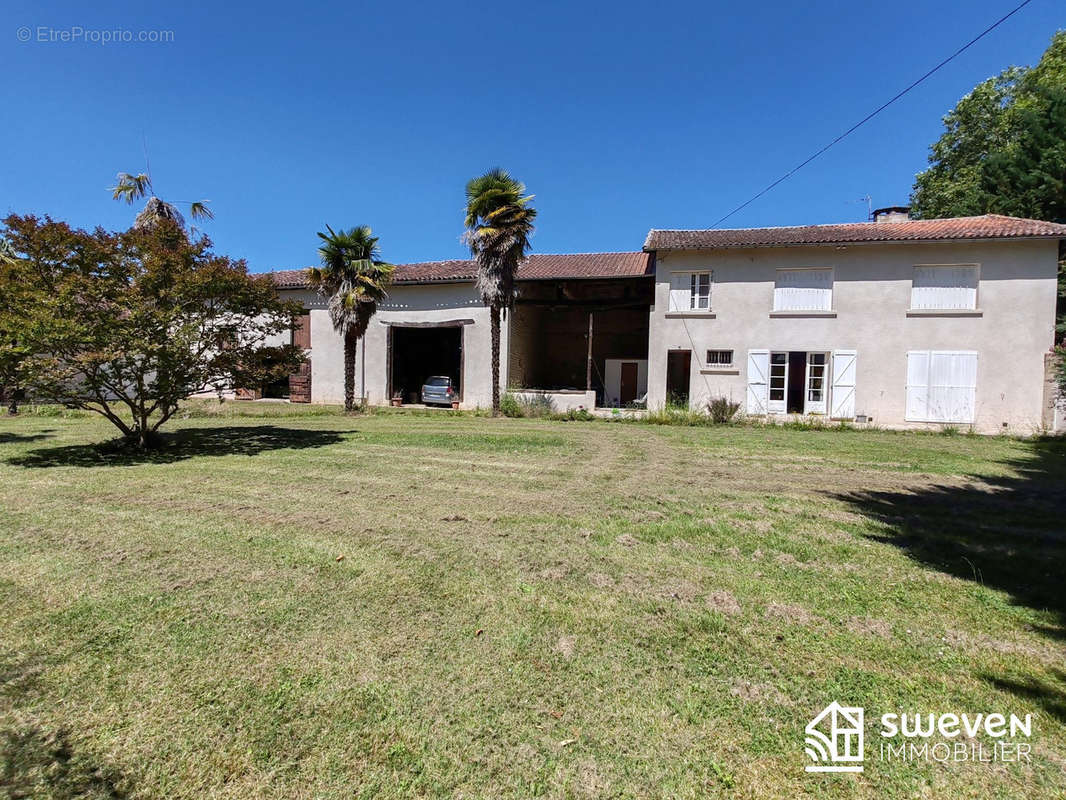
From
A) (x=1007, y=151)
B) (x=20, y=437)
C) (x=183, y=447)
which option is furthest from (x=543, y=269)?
(x=1007, y=151)

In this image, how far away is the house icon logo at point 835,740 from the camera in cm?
203

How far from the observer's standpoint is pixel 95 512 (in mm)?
5160

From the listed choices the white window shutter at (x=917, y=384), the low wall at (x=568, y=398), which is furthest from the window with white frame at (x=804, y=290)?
the low wall at (x=568, y=398)

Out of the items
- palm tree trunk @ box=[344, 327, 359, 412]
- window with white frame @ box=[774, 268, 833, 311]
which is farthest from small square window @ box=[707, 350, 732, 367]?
palm tree trunk @ box=[344, 327, 359, 412]

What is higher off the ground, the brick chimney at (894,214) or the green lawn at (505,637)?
the brick chimney at (894,214)

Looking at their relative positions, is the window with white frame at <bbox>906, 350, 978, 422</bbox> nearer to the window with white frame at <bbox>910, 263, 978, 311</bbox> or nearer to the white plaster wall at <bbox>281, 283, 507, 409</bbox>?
the window with white frame at <bbox>910, 263, 978, 311</bbox>

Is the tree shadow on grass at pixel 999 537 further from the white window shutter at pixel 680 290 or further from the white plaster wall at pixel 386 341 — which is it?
the white plaster wall at pixel 386 341

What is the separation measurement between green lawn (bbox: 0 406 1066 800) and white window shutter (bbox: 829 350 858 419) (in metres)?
10.7

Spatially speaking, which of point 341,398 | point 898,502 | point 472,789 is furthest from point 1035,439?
point 341,398

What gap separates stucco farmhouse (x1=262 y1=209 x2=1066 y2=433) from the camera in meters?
Result: 15.0

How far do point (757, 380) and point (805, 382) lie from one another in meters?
1.54

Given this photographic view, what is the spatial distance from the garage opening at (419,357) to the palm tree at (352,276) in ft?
13.2

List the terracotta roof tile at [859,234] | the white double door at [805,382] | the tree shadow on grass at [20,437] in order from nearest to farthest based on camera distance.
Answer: the tree shadow on grass at [20,437]
the terracotta roof tile at [859,234]
the white double door at [805,382]

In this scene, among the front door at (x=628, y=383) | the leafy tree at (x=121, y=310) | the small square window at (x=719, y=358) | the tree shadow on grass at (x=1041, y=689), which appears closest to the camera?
the tree shadow on grass at (x=1041, y=689)
